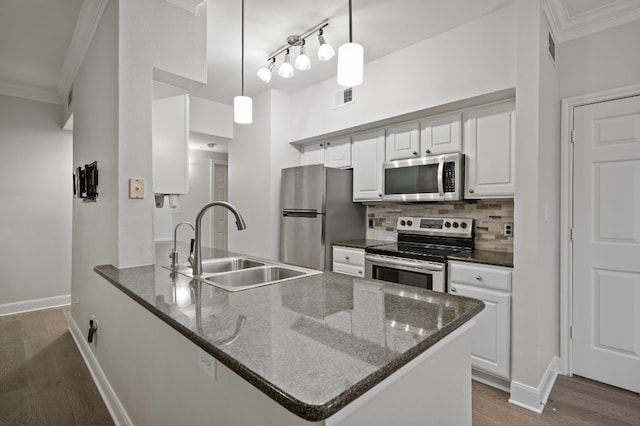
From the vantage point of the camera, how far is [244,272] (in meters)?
1.87

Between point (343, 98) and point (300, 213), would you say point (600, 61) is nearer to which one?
point (343, 98)

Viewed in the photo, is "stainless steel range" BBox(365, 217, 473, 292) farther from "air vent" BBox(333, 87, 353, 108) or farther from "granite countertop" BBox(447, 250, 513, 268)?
"air vent" BBox(333, 87, 353, 108)

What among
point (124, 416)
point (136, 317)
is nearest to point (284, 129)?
point (136, 317)

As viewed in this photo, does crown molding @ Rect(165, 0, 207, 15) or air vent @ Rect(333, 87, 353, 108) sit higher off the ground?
crown molding @ Rect(165, 0, 207, 15)

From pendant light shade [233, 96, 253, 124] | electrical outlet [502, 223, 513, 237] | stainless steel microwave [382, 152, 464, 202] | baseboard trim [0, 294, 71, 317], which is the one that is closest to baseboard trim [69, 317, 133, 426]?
baseboard trim [0, 294, 71, 317]

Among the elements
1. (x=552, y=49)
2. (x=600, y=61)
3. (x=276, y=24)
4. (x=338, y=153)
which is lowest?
(x=338, y=153)

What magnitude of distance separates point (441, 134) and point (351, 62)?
1554 mm

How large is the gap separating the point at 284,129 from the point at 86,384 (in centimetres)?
310

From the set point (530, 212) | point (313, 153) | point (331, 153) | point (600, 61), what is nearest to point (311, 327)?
point (530, 212)

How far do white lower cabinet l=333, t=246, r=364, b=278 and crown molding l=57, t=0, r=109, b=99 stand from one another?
8.70ft

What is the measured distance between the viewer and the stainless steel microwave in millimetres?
2656

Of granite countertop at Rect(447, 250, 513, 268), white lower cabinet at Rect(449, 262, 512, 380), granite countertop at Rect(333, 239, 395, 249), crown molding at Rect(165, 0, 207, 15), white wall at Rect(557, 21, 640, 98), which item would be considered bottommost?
white lower cabinet at Rect(449, 262, 512, 380)

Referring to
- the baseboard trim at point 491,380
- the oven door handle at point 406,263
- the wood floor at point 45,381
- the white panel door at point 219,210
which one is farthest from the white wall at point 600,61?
the white panel door at point 219,210

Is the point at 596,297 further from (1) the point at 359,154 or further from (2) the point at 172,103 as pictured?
(2) the point at 172,103
